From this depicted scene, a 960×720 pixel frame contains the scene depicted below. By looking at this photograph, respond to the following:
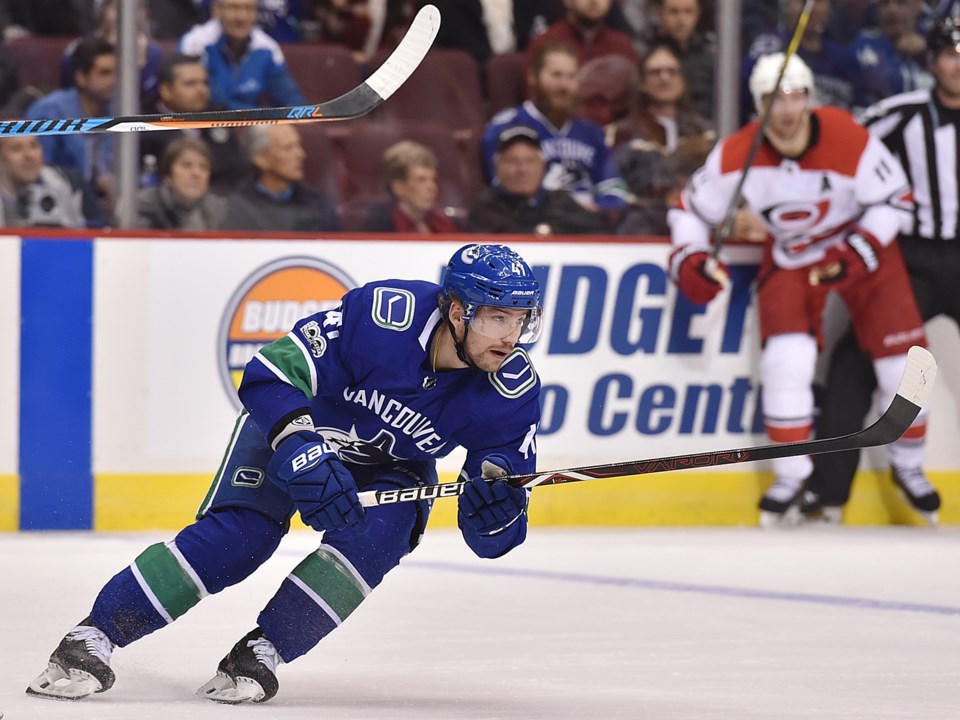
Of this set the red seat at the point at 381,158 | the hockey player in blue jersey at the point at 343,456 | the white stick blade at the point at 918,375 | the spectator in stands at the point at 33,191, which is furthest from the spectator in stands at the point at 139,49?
the white stick blade at the point at 918,375

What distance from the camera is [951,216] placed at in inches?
245

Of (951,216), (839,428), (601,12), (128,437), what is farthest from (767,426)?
(128,437)

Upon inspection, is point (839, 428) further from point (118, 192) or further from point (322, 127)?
point (118, 192)

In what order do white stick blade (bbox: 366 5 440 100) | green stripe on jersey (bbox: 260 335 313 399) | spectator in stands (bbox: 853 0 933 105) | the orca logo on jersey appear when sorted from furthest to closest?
spectator in stands (bbox: 853 0 933 105) → the orca logo on jersey → white stick blade (bbox: 366 5 440 100) → green stripe on jersey (bbox: 260 335 313 399)

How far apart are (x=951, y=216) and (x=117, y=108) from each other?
312 cm

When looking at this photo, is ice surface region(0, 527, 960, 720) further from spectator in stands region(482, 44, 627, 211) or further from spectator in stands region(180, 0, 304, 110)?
spectator in stands region(180, 0, 304, 110)

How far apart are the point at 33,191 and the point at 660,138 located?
7.82 feet

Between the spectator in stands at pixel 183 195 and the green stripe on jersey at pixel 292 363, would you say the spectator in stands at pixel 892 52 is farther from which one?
the green stripe on jersey at pixel 292 363

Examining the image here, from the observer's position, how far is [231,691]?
2.89 meters

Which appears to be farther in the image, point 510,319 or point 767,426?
point 767,426

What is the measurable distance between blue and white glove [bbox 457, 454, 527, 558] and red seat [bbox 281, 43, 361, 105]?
3.49 meters

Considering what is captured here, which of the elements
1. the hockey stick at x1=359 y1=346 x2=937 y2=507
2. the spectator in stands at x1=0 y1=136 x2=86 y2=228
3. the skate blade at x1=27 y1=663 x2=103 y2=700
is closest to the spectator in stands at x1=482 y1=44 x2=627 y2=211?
the spectator in stands at x1=0 y1=136 x2=86 y2=228

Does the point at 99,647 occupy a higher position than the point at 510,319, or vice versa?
the point at 510,319

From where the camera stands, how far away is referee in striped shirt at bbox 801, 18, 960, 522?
20.3ft
